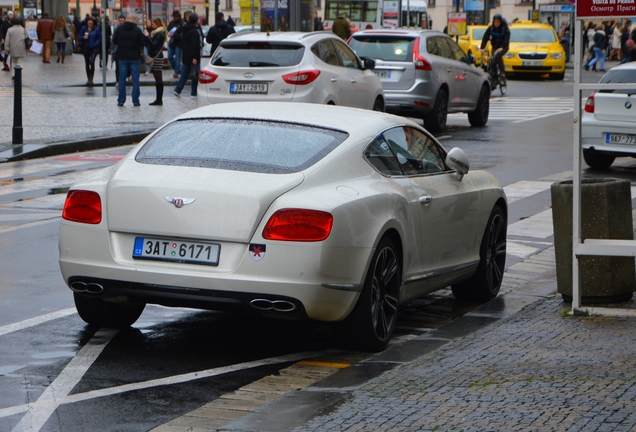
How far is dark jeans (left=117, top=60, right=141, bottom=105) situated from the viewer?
24281 mm

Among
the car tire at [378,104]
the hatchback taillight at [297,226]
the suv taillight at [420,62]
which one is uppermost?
the suv taillight at [420,62]

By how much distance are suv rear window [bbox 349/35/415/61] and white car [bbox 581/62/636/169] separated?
5.34 metres

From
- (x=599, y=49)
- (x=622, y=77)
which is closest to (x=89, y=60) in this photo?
(x=622, y=77)

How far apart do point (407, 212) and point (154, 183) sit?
1.52 metres

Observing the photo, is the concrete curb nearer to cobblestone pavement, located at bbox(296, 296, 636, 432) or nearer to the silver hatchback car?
the silver hatchback car

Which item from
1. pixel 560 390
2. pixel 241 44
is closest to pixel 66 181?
pixel 241 44

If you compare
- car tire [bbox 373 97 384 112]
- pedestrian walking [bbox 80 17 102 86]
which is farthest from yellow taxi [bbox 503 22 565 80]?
car tire [bbox 373 97 384 112]

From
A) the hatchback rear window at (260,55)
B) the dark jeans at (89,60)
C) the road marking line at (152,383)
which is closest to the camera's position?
the road marking line at (152,383)

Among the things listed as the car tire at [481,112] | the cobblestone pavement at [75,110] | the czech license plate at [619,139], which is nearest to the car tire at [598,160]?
the czech license plate at [619,139]

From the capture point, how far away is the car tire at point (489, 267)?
8344 millimetres

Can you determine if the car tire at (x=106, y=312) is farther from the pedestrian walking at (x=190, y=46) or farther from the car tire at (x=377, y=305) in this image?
the pedestrian walking at (x=190, y=46)

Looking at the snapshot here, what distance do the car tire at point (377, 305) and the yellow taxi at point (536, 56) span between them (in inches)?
1405

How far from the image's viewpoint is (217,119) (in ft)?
23.7

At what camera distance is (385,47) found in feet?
70.9
